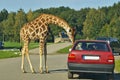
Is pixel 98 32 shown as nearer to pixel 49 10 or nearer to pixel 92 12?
pixel 92 12

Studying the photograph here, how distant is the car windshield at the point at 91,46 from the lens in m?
16.1

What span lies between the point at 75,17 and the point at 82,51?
12938 cm

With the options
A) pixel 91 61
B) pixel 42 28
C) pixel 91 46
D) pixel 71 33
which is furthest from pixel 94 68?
pixel 42 28

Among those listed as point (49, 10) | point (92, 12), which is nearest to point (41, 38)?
point (92, 12)

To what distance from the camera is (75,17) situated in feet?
475

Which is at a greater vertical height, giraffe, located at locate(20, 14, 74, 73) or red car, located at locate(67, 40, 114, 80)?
giraffe, located at locate(20, 14, 74, 73)

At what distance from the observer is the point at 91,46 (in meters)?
16.4

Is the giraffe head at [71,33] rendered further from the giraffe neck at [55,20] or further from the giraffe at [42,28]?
the giraffe neck at [55,20]

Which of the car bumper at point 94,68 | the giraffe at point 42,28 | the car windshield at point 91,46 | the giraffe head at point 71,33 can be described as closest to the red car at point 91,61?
the car bumper at point 94,68

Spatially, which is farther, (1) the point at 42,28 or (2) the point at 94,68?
(1) the point at 42,28

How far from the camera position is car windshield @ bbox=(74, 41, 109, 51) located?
16.1m

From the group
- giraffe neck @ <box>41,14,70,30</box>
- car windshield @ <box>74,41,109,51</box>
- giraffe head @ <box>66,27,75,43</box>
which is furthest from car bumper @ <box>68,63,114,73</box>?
giraffe neck @ <box>41,14,70,30</box>

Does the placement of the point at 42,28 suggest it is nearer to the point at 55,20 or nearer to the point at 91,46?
the point at 55,20

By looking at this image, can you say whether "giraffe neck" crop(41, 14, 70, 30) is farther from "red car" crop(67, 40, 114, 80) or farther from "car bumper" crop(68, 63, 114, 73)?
"car bumper" crop(68, 63, 114, 73)
